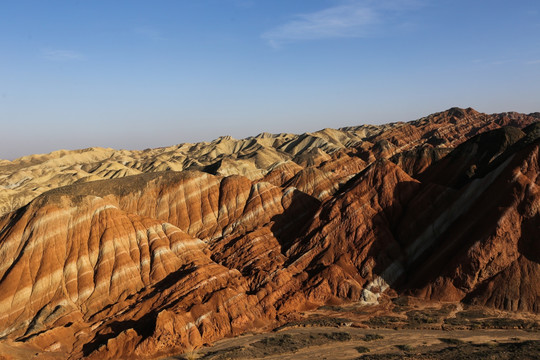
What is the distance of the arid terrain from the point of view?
44.3 meters

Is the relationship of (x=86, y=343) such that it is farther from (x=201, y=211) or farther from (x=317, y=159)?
(x=317, y=159)

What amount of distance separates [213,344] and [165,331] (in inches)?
226

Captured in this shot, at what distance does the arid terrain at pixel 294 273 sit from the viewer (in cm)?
4434

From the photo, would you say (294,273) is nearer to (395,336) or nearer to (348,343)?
(348,343)

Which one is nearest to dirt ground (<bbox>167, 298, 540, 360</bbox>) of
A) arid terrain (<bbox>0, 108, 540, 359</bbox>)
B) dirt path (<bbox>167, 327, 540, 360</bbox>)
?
dirt path (<bbox>167, 327, 540, 360</bbox>)

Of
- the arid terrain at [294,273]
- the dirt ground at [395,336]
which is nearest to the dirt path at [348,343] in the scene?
the dirt ground at [395,336]

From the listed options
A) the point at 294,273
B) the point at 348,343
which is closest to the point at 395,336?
the point at 348,343

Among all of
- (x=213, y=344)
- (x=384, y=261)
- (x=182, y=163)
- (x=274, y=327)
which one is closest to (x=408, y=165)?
(x=384, y=261)

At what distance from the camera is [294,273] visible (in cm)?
6150

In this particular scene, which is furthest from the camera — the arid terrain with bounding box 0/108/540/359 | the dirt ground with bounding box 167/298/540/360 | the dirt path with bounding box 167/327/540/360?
the arid terrain with bounding box 0/108/540/359

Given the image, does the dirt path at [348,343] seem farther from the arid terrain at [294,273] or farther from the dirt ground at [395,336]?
the arid terrain at [294,273]

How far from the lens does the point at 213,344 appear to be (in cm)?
4550

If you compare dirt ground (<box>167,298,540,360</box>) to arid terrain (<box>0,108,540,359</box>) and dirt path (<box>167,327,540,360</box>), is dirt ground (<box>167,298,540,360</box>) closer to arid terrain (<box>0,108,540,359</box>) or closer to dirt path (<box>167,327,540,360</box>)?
dirt path (<box>167,327,540,360</box>)

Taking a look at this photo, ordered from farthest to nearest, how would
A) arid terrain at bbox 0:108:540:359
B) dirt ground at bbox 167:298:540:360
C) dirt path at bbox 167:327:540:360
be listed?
arid terrain at bbox 0:108:540:359
dirt path at bbox 167:327:540:360
dirt ground at bbox 167:298:540:360
